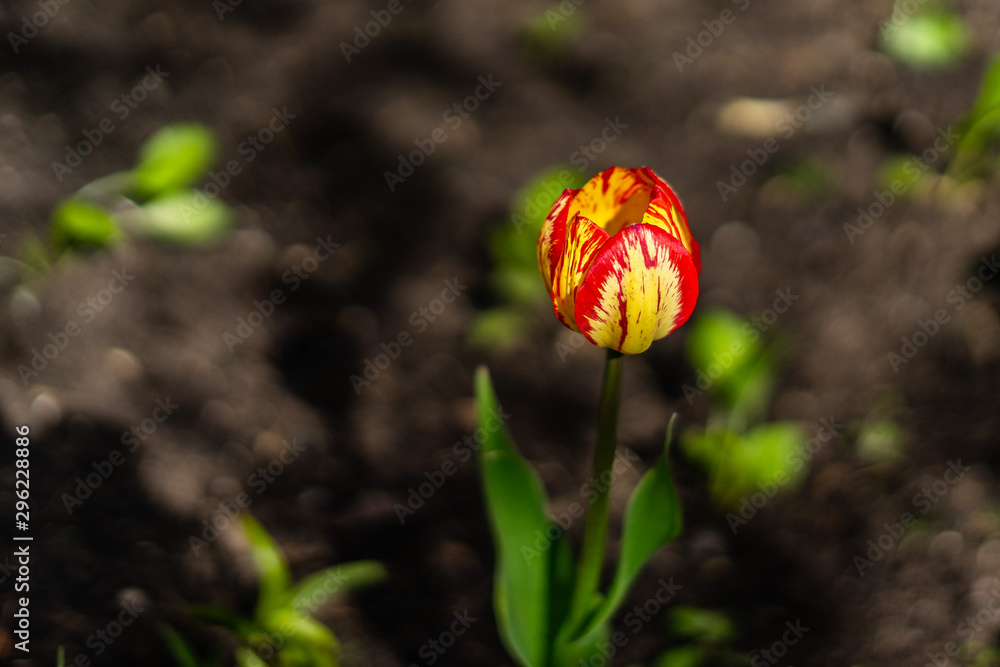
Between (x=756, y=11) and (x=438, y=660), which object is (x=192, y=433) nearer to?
(x=438, y=660)

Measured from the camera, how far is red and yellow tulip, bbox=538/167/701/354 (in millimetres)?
931

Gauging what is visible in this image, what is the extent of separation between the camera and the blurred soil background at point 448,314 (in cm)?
155

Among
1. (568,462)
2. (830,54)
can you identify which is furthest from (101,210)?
(830,54)

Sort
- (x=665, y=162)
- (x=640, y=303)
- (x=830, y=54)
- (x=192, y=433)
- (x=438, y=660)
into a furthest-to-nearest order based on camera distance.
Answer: (x=830, y=54) < (x=665, y=162) < (x=192, y=433) < (x=438, y=660) < (x=640, y=303)

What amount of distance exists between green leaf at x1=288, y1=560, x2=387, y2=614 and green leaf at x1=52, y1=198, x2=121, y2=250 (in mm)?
1016

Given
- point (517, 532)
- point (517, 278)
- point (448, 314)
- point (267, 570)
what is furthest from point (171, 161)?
point (517, 532)

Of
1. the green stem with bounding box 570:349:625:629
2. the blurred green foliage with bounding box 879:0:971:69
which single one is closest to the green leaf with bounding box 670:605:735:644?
the green stem with bounding box 570:349:625:629

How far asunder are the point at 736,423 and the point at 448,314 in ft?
2.42

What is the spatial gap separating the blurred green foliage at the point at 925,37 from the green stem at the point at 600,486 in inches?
71.7

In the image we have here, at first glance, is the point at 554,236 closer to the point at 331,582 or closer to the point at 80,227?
the point at 331,582

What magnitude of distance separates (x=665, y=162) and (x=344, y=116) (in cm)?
94

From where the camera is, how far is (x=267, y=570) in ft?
4.91

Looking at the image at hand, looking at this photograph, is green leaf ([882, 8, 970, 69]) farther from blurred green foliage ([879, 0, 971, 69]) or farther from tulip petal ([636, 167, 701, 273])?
tulip petal ([636, 167, 701, 273])

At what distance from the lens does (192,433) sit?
1740 millimetres
